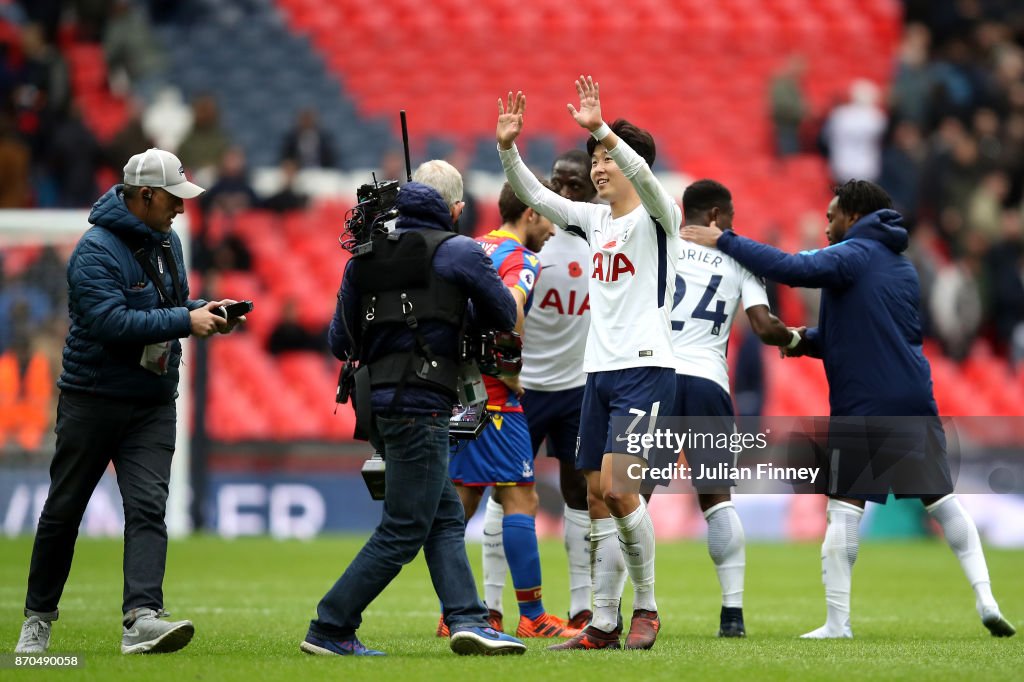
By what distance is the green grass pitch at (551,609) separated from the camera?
21.2ft

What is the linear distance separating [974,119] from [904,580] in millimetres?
Result: 12344

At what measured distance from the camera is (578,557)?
8758mm

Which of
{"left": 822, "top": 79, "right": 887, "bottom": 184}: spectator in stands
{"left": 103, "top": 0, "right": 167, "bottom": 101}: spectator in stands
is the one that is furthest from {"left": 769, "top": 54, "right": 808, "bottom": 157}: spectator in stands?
{"left": 103, "top": 0, "right": 167, "bottom": 101}: spectator in stands

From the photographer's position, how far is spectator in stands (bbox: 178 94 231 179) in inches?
820

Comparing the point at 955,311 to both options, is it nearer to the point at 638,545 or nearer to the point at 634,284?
the point at 634,284

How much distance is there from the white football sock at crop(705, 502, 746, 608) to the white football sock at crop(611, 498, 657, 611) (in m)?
1.37

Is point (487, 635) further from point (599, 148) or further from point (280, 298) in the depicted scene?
point (280, 298)

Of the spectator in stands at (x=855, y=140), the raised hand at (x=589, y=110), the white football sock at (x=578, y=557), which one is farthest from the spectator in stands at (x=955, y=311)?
the raised hand at (x=589, y=110)

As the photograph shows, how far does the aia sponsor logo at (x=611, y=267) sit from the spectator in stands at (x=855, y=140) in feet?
53.3

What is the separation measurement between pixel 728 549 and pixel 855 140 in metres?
15.6

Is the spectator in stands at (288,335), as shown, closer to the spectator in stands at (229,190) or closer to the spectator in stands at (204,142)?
the spectator in stands at (229,190)

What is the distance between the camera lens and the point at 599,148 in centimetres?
753

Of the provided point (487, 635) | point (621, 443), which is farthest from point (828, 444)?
point (487, 635)

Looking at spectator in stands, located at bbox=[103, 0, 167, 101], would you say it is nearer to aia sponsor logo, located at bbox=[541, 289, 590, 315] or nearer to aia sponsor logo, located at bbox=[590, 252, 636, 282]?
aia sponsor logo, located at bbox=[541, 289, 590, 315]
